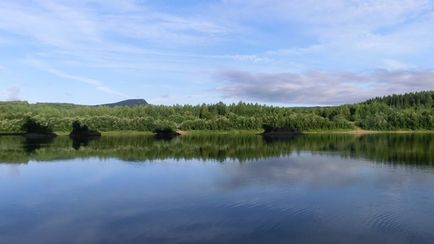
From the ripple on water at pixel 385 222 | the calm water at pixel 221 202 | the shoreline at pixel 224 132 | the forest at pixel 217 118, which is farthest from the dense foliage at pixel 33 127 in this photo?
the ripple on water at pixel 385 222

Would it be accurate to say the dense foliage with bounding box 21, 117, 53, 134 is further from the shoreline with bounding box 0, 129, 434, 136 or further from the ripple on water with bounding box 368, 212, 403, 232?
the ripple on water with bounding box 368, 212, 403, 232

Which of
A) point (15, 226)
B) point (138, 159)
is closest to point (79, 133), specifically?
point (138, 159)

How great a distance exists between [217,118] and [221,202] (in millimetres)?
102001

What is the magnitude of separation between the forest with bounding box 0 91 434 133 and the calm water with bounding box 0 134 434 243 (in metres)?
78.5

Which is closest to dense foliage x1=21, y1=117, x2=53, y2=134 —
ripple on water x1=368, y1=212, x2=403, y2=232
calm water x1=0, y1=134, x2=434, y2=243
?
calm water x1=0, y1=134, x2=434, y2=243

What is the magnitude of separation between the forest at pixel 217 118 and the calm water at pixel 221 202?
258ft

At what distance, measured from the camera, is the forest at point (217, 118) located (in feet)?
405

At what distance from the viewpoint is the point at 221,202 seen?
26906 millimetres

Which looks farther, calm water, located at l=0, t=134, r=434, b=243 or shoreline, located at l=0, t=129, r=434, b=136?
shoreline, located at l=0, t=129, r=434, b=136

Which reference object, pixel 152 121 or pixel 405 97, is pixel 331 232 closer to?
pixel 152 121

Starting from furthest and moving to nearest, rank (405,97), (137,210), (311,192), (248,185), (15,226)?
(405,97) < (248,185) < (311,192) < (137,210) < (15,226)

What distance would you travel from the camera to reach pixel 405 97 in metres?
171

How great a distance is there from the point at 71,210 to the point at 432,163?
34.7m

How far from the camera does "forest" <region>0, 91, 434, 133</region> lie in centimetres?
12350
